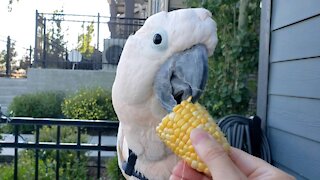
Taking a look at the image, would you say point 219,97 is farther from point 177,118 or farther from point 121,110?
point 177,118

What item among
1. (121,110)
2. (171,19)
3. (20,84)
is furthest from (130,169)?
(20,84)

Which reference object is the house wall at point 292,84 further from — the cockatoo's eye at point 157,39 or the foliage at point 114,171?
the foliage at point 114,171

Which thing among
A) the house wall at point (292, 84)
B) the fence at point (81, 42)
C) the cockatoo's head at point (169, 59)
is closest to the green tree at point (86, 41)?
the fence at point (81, 42)

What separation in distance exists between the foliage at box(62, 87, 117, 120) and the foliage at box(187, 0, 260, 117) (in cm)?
342

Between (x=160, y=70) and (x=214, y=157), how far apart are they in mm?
421

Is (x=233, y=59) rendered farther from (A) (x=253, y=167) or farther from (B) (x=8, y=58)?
(B) (x=8, y=58)

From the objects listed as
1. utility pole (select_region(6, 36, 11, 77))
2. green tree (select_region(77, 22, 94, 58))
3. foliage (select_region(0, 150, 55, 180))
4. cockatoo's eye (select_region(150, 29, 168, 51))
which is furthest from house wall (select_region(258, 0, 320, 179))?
utility pole (select_region(6, 36, 11, 77))

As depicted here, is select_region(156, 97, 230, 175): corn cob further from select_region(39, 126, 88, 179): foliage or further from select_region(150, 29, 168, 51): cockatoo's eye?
select_region(39, 126, 88, 179): foliage

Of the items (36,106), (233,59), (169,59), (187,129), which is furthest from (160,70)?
(36,106)

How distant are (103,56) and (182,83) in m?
9.01

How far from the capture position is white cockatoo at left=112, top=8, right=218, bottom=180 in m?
1.18

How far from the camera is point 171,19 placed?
122 centimetres

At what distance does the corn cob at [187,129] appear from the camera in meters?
1.02

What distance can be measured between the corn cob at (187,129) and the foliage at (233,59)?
6.78 feet
